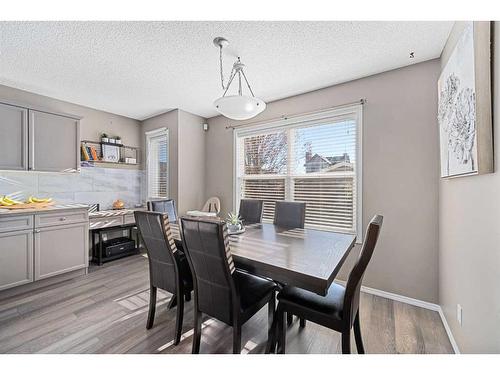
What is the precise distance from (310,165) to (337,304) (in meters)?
1.99

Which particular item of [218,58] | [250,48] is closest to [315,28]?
[250,48]

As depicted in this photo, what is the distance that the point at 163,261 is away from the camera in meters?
1.80

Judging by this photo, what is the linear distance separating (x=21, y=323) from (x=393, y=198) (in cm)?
378

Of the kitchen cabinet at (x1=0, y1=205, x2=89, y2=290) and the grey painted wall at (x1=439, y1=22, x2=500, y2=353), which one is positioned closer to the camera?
the grey painted wall at (x1=439, y1=22, x2=500, y2=353)

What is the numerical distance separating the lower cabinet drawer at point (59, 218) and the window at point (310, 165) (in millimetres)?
2200

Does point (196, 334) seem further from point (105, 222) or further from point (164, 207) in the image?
point (105, 222)

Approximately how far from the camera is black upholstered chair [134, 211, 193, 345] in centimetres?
166

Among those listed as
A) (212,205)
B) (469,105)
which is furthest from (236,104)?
(212,205)

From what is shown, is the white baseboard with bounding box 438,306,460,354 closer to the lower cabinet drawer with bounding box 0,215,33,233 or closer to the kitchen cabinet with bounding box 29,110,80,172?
the lower cabinet drawer with bounding box 0,215,33,233

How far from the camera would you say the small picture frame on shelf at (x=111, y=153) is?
382 cm

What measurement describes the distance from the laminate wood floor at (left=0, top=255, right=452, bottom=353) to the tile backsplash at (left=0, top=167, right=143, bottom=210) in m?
1.40

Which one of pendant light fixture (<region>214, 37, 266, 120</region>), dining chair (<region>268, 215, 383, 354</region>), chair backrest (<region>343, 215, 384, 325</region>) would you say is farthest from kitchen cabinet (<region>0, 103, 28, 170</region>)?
chair backrest (<region>343, 215, 384, 325</region>)

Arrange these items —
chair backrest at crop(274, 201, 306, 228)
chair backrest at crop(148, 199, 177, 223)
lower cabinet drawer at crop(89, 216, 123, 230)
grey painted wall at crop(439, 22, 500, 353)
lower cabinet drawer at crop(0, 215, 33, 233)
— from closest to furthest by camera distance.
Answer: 1. grey painted wall at crop(439, 22, 500, 353)
2. lower cabinet drawer at crop(0, 215, 33, 233)
3. chair backrest at crop(274, 201, 306, 228)
4. chair backrest at crop(148, 199, 177, 223)
5. lower cabinet drawer at crop(89, 216, 123, 230)

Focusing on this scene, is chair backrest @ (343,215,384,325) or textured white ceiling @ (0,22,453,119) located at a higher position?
textured white ceiling @ (0,22,453,119)
